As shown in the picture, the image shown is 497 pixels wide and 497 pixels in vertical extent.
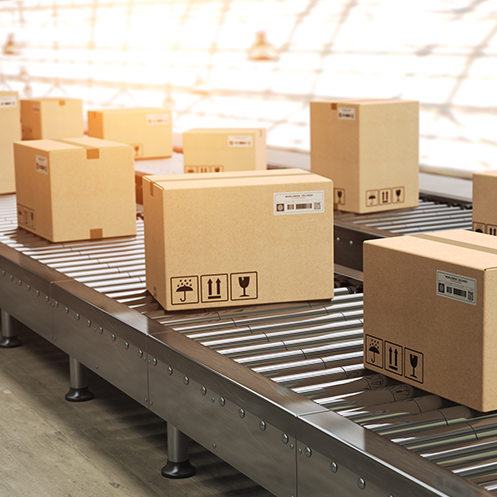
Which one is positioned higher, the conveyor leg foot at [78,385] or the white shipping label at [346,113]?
the white shipping label at [346,113]

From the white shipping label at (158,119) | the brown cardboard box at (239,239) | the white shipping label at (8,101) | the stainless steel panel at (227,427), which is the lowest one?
the stainless steel panel at (227,427)

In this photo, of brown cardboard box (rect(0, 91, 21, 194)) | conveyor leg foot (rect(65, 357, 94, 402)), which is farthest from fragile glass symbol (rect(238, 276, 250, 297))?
brown cardboard box (rect(0, 91, 21, 194))

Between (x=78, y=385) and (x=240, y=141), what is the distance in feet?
9.27

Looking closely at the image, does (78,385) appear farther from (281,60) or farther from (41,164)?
(281,60)

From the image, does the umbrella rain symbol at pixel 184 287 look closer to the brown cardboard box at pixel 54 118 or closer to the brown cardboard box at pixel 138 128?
the brown cardboard box at pixel 138 128

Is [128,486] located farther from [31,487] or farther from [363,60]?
[363,60]

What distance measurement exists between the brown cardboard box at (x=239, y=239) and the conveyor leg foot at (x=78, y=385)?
75 cm

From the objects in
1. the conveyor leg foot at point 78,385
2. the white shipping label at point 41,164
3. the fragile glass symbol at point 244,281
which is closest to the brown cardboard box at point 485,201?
the fragile glass symbol at point 244,281

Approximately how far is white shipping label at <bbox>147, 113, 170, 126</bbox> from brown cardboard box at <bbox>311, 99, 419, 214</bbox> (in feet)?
8.52

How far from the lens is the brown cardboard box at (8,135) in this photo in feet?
21.0

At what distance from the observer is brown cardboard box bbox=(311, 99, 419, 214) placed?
5086 millimetres

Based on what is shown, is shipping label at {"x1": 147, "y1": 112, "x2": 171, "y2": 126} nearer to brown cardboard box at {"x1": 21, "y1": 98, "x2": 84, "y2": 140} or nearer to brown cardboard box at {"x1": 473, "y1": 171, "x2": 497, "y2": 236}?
brown cardboard box at {"x1": 21, "y1": 98, "x2": 84, "y2": 140}

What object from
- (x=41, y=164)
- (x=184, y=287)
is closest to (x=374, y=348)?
(x=184, y=287)

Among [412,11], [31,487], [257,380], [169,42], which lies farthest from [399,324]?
[169,42]
